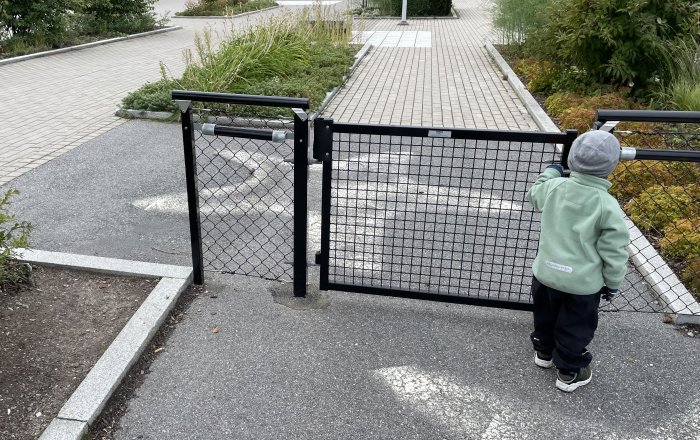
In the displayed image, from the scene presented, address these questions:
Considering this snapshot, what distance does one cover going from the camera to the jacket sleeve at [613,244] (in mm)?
2678

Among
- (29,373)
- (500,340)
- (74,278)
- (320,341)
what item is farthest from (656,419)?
(74,278)

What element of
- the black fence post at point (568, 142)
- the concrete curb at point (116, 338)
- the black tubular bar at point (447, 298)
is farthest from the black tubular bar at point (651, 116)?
the concrete curb at point (116, 338)

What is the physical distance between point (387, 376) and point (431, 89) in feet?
27.1

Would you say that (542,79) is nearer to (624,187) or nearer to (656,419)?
(624,187)

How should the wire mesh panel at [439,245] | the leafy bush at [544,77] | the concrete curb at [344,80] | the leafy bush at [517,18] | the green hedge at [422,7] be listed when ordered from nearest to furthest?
the wire mesh panel at [439,245] < the concrete curb at [344,80] < the leafy bush at [544,77] < the leafy bush at [517,18] < the green hedge at [422,7]

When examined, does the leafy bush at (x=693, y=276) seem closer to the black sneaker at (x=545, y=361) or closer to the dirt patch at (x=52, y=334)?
the black sneaker at (x=545, y=361)

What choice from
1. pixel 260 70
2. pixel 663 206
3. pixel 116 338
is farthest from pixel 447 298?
pixel 260 70

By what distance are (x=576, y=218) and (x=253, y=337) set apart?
189 cm

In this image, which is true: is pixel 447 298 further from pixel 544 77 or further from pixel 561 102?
pixel 544 77

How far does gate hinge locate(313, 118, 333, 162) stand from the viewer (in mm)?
3400

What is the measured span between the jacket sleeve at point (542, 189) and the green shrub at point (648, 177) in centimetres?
274

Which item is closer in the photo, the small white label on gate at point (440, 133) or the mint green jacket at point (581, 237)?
the mint green jacket at point (581, 237)

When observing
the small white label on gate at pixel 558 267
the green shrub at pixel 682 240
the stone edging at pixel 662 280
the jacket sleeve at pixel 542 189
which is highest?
the jacket sleeve at pixel 542 189

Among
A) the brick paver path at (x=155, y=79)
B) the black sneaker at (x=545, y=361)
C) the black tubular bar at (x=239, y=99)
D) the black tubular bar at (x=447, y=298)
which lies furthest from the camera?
the brick paver path at (x=155, y=79)
